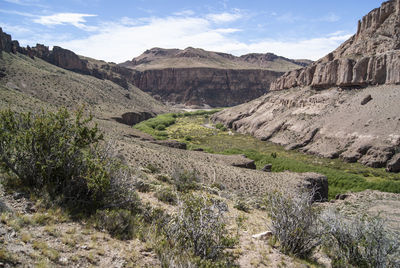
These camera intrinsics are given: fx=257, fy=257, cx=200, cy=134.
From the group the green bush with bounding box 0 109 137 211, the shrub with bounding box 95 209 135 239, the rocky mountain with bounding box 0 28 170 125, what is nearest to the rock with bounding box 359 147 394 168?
the green bush with bounding box 0 109 137 211

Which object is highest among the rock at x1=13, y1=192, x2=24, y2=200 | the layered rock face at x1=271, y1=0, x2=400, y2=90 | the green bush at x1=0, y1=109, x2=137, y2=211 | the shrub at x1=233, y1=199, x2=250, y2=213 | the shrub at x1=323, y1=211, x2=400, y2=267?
the layered rock face at x1=271, y1=0, x2=400, y2=90

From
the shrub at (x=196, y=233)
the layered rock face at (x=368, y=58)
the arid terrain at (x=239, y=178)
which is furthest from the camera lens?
the layered rock face at (x=368, y=58)

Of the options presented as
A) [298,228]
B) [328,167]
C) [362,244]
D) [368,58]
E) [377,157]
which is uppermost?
[368,58]

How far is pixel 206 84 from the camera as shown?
166 metres

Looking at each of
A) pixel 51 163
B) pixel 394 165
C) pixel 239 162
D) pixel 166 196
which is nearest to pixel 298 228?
pixel 166 196

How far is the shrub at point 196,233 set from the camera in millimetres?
6613

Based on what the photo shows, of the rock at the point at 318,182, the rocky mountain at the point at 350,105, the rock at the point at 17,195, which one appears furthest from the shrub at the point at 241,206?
the rocky mountain at the point at 350,105

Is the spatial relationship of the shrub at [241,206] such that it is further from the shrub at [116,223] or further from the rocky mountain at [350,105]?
the rocky mountain at [350,105]

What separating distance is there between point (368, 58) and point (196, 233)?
6409 centimetres

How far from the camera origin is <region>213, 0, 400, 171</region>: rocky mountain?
42125 millimetres

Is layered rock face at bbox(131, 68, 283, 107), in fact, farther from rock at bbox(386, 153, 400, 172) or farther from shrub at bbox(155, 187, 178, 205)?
shrub at bbox(155, 187, 178, 205)

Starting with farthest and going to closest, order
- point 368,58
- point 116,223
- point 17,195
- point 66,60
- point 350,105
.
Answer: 1. point 66,60
2. point 368,58
3. point 350,105
4. point 17,195
5. point 116,223

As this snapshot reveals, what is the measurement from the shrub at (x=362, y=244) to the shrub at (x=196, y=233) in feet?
11.8

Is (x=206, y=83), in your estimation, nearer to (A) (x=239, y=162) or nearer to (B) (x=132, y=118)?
(B) (x=132, y=118)
